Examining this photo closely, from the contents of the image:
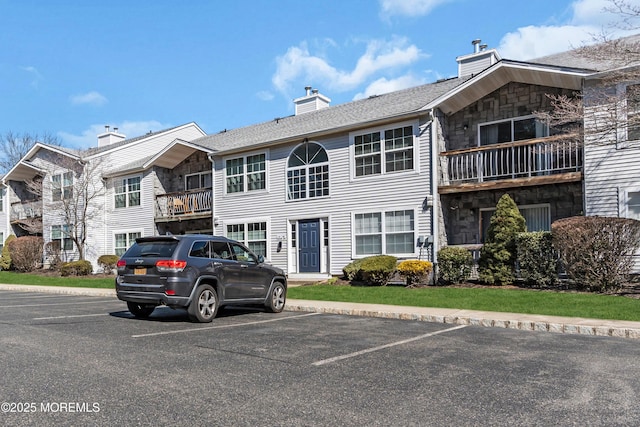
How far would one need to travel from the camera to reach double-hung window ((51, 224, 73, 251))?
31.0 m

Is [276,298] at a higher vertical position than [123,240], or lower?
lower

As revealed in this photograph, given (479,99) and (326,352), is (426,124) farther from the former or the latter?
(326,352)

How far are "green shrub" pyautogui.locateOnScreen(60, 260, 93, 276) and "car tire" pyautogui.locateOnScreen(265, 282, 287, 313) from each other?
1880 centimetres

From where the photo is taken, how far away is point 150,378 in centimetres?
561

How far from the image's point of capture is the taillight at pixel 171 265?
32.4ft

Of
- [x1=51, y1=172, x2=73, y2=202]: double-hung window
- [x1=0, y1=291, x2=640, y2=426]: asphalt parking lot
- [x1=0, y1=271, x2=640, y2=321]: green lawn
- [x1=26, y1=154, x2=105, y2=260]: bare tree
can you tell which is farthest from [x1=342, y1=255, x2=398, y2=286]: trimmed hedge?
[x1=51, y1=172, x2=73, y2=202]: double-hung window

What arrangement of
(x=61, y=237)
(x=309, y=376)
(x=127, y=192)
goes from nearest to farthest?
1. (x=309, y=376)
2. (x=127, y=192)
3. (x=61, y=237)

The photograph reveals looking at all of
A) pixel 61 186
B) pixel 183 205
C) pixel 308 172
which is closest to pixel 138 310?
pixel 308 172

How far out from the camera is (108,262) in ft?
90.6

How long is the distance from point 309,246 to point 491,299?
9.40 metres

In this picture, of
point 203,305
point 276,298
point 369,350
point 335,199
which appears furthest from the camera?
point 335,199

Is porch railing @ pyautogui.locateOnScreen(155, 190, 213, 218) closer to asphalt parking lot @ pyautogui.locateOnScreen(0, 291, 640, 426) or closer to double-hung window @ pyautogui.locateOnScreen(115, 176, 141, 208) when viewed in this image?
double-hung window @ pyautogui.locateOnScreen(115, 176, 141, 208)

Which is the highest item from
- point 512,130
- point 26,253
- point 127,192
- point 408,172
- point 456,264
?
point 512,130

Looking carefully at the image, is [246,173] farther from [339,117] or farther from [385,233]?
[385,233]
